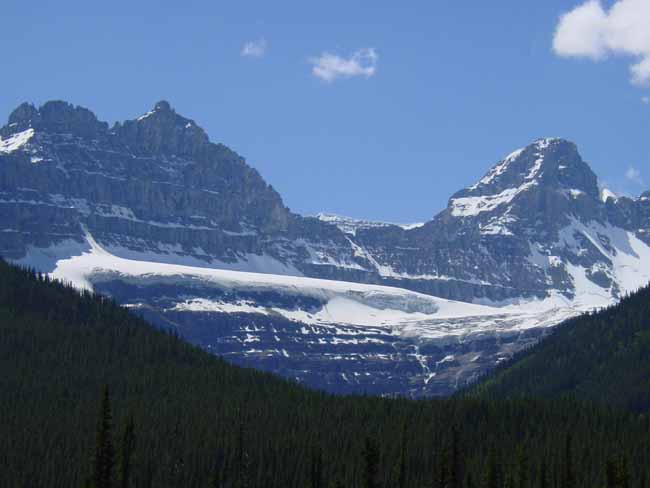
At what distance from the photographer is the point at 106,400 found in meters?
158

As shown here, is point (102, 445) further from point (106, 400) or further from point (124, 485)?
point (124, 485)

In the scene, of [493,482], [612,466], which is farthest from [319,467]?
[612,466]

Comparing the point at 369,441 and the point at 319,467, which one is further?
the point at 319,467

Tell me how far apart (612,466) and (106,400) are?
5035cm

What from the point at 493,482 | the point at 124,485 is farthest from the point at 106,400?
the point at 493,482

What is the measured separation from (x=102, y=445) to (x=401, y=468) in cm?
4946

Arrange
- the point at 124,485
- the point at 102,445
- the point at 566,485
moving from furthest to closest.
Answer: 1. the point at 566,485
2. the point at 124,485
3. the point at 102,445

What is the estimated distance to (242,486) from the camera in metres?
194

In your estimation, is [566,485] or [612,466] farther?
[566,485]

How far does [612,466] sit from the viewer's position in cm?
16550

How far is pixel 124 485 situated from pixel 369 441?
25957mm

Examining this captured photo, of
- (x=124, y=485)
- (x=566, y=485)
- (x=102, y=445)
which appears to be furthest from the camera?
(x=566, y=485)

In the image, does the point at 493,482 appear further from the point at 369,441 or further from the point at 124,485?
the point at 124,485

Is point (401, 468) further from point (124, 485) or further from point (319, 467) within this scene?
point (124, 485)
